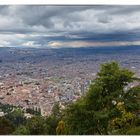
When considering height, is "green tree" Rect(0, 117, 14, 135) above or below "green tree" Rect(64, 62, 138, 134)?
below

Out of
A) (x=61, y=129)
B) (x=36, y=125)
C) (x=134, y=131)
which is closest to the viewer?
(x=134, y=131)

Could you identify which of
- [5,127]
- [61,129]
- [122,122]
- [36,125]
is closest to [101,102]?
[122,122]

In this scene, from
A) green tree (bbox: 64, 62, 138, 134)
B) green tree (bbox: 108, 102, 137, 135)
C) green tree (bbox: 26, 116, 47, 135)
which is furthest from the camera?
green tree (bbox: 64, 62, 138, 134)

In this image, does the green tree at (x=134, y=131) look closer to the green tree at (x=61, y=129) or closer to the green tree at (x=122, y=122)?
the green tree at (x=122, y=122)

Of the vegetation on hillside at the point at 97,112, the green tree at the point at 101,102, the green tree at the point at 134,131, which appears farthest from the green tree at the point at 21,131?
the green tree at the point at 134,131

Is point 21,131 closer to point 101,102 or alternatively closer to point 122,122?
point 101,102

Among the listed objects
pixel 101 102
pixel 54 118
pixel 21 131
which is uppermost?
pixel 101 102

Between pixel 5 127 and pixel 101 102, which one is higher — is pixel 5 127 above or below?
below

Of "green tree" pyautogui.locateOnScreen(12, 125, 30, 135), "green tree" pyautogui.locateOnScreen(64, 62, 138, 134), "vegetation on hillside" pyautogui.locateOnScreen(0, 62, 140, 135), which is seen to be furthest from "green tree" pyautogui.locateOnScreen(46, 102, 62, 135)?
"green tree" pyautogui.locateOnScreen(12, 125, 30, 135)

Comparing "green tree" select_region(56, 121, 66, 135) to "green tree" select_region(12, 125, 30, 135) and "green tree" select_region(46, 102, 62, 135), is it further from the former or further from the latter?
"green tree" select_region(12, 125, 30, 135)
